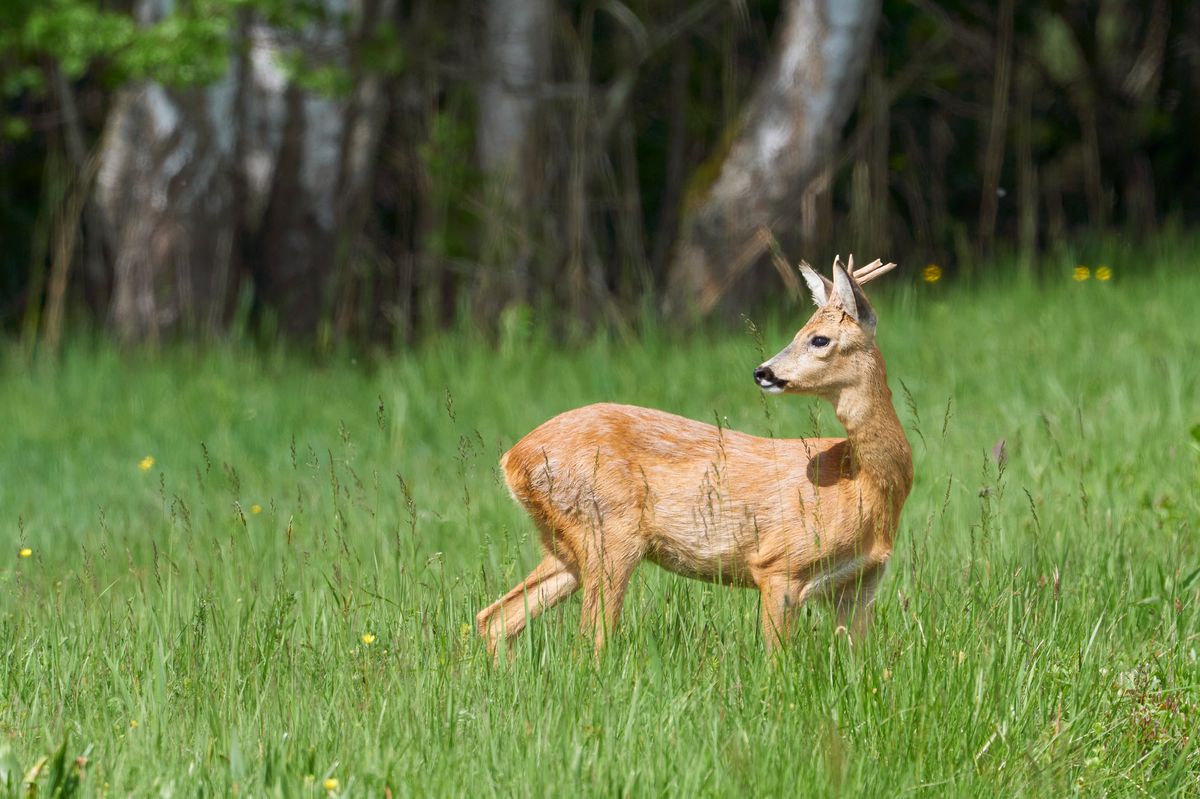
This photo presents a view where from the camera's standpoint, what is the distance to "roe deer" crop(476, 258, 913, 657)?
16.0 feet

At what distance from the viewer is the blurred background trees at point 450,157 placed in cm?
1196

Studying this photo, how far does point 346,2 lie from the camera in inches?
489

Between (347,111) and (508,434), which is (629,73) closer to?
(347,111)

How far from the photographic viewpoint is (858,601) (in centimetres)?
496

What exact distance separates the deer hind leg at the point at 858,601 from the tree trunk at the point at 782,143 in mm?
6944

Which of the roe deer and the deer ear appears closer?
the roe deer

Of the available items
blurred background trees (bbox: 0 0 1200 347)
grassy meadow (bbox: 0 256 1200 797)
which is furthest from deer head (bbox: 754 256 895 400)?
blurred background trees (bbox: 0 0 1200 347)

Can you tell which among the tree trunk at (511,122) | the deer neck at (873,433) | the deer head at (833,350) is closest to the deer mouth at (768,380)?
the deer head at (833,350)

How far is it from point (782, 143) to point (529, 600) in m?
7.35

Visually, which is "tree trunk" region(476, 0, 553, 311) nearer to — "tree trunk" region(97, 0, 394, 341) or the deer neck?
"tree trunk" region(97, 0, 394, 341)

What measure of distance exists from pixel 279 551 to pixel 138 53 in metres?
5.51

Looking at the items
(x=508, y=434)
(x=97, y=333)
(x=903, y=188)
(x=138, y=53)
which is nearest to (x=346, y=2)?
(x=138, y=53)

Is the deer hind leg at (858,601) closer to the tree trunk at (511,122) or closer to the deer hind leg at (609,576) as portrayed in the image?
the deer hind leg at (609,576)

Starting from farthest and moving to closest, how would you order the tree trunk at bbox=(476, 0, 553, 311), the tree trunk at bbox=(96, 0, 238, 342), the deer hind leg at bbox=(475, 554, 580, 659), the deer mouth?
the tree trunk at bbox=(476, 0, 553, 311)
the tree trunk at bbox=(96, 0, 238, 342)
the deer hind leg at bbox=(475, 554, 580, 659)
the deer mouth
